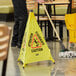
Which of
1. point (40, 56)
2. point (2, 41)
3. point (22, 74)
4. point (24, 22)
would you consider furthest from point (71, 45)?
point (2, 41)

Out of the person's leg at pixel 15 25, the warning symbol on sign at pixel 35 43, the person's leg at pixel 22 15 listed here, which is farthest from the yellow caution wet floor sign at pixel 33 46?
the person's leg at pixel 15 25

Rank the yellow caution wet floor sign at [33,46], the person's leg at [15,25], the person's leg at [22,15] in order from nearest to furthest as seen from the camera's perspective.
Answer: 1. the yellow caution wet floor sign at [33,46]
2. the person's leg at [22,15]
3. the person's leg at [15,25]

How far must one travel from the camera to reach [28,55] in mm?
4672

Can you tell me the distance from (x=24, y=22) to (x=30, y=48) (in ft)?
4.88

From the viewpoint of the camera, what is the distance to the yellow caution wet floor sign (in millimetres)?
4688

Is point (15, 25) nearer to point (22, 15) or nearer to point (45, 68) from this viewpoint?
point (22, 15)

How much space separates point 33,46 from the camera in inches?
188

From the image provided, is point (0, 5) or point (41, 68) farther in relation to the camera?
point (0, 5)

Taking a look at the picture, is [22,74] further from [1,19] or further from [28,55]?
[1,19]

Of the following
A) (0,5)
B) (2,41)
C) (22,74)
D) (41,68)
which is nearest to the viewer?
(2,41)

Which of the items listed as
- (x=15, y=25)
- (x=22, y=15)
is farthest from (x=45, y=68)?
(x=15, y=25)

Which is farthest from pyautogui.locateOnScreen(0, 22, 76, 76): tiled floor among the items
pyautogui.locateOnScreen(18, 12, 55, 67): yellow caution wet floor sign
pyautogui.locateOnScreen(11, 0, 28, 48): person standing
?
pyautogui.locateOnScreen(11, 0, 28, 48): person standing

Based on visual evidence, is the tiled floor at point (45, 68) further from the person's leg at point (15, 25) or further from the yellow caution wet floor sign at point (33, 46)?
the person's leg at point (15, 25)

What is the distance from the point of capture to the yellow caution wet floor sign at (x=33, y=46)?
469cm
